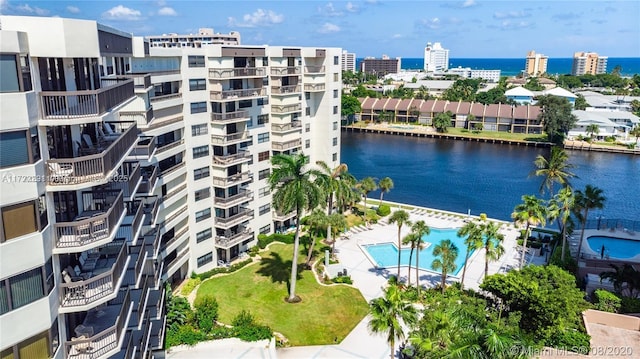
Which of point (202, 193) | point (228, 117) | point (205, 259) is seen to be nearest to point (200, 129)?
point (228, 117)

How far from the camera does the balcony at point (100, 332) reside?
17781 millimetres

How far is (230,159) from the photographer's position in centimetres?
4616

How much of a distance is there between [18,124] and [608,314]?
39.1 m

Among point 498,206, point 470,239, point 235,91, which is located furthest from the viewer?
point 498,206

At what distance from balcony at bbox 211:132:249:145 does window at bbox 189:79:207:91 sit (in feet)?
15.4

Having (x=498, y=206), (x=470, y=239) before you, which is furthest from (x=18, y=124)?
(x=498, y=206)

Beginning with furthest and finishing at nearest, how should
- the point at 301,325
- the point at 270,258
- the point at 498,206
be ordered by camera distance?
the point at 498,206
the point at 270,258
the point at 301,325

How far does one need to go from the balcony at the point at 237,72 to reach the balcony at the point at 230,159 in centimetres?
754

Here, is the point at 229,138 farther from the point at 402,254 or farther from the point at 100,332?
the point at 100,332

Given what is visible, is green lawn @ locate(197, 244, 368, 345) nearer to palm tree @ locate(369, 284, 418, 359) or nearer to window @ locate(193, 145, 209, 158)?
palm tree @ locate(369, 284, 418, 359)

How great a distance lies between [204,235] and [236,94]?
1396cm

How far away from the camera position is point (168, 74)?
3847 cm

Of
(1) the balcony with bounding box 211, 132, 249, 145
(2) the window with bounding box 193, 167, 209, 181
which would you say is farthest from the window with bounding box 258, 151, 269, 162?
(2) the window with bounding box 193, 167, 209, 181

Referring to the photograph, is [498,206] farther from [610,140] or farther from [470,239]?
[610,140]
